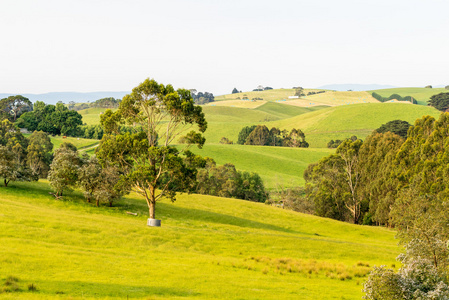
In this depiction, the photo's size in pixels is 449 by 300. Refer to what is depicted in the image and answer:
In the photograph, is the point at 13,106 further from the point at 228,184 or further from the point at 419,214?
the point at 419,214

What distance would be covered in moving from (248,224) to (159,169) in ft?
66.0

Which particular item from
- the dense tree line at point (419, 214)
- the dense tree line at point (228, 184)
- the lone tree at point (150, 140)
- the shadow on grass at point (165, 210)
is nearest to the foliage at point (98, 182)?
the shadow on grass at point (165, 210)

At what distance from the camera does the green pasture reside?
137m

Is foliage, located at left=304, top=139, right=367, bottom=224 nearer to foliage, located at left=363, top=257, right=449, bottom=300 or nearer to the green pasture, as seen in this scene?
the green pasture

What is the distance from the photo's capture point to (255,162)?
155m

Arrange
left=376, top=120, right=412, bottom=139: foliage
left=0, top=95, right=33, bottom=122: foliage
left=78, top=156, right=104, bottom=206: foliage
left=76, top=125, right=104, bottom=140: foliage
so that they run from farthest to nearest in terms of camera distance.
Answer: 1. left=76, top=125, right=104, bottom=140: foliage
2. left=0, top=95, right=33, bottom=122: foliage
3. left=376, top=120, right=412, bottom=139: foliage
4. left=78, top=156, right=104, bottom=206: foliage

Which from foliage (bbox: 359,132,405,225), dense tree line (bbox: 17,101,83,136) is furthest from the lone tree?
dense tree line (bbox: 17,101,83,136)

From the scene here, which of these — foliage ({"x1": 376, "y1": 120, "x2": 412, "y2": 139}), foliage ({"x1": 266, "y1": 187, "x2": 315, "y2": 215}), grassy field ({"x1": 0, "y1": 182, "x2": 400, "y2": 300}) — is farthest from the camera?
foliage ({"x1": 376, "y1": 120, "x2": 412, "y2": 139})

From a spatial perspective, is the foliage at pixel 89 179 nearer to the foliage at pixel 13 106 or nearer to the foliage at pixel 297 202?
the foliage at pixel 297 202

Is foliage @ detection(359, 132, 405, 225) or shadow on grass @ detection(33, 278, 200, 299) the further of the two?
foliage @ detection(359, 132, 405, 225)

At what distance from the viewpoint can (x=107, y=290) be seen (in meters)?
21.1

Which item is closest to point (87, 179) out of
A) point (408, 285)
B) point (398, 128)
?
point (408, 285)

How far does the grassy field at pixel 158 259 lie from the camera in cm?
2255

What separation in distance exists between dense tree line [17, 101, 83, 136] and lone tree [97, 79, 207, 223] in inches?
5109
